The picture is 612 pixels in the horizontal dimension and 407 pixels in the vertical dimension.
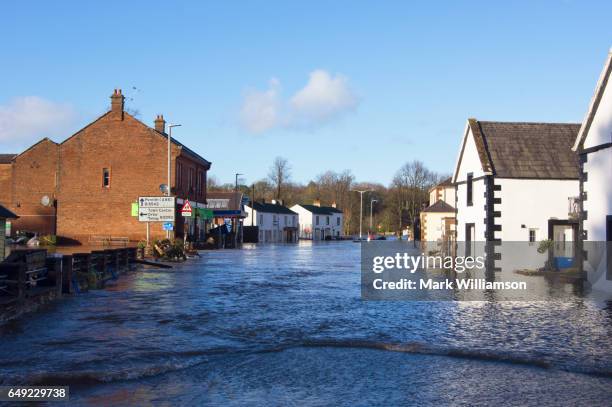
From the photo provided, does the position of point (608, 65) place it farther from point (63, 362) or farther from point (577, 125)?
point (63, 362)

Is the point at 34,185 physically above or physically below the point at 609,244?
above

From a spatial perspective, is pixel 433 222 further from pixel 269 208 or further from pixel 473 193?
pixel 269 208

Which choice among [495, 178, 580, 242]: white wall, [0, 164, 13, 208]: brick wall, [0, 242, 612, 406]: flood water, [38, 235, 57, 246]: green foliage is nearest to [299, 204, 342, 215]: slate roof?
[0, 164, 13, 208]: brick wall

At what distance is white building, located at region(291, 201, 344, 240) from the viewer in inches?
4589

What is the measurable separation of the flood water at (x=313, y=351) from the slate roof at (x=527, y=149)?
11.8 m

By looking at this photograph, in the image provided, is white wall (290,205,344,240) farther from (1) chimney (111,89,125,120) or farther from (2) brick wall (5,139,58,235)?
(1) chimney (111,89,125,120)

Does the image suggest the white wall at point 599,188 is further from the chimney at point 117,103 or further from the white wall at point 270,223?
the white wall at point 270,223

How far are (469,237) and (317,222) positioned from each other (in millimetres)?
89661

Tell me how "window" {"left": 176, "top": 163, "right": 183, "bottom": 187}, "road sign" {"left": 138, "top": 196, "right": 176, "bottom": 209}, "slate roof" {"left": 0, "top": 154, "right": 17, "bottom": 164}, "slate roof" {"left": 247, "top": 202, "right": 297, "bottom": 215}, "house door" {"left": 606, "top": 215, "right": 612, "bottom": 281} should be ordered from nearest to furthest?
"house door" {"left": 606, "top": 215, "right": 612, "bottom": 281}
"road sign" {"left": 138, "top": 196, "right": 176, "bottom": 209}
"window" {"left": 176, "top": 163, "right": 183, "bottom": 187}
"slate roof" {"left": 0, "top": 154, "right": 17, "bottom": 164}
"slate roof" {"left": 247, "top": 202, "right": 297, "bottom": 215}

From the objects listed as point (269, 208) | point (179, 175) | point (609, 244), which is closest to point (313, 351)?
point (609, 244)

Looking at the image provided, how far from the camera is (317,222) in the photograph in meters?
119

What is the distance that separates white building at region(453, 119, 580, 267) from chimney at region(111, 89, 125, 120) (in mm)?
29109

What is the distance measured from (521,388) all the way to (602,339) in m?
3.84

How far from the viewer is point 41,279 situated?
15688 mm
